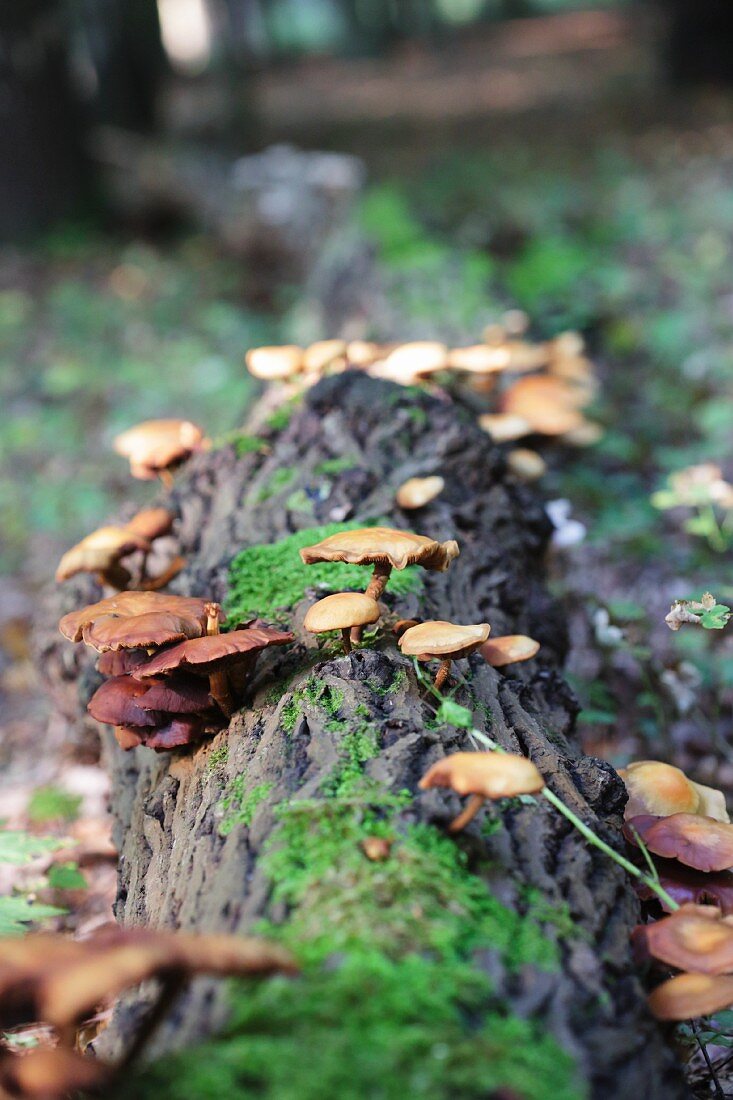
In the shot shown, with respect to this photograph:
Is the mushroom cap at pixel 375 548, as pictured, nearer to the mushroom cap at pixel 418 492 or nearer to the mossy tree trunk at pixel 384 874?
the mossy tree trunk at pixel 384 874

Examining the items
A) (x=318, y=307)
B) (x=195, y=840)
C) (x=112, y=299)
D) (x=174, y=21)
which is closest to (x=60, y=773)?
(x=195, y=840)

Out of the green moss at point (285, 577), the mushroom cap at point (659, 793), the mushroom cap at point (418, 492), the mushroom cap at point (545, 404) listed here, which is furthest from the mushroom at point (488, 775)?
the mushroom cap at point (545, 404)

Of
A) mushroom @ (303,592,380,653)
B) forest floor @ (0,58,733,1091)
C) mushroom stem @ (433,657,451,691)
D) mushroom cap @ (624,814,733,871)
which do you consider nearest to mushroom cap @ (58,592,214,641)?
mushroom @ (303,592,380,653)

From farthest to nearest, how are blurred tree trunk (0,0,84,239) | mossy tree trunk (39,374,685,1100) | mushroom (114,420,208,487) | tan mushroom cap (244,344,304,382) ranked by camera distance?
blurred tree trunk (0,0,84,239) < tan mushroom cap (244,344,304,382) < mushroom (114,420,208,487) < mossy tree trunk (39,374,685,1100)

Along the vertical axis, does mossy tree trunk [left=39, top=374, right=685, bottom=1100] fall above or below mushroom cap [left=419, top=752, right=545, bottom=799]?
below

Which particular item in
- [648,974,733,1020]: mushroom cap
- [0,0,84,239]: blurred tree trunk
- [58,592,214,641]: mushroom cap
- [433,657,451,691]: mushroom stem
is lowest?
[648,974,733,1020]: mushroom cap

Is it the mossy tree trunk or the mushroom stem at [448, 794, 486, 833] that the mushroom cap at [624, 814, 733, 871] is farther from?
the mushroom stem at [448, 794, 486, 833]

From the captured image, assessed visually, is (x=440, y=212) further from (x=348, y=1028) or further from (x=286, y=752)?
(x=348, y=1028)

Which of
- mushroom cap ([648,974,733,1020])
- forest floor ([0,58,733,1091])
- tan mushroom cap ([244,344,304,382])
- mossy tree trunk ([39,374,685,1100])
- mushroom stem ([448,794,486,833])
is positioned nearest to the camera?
mossy tree trunk ([39,374,685,1100])

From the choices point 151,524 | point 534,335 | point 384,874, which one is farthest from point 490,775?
point 534,335
